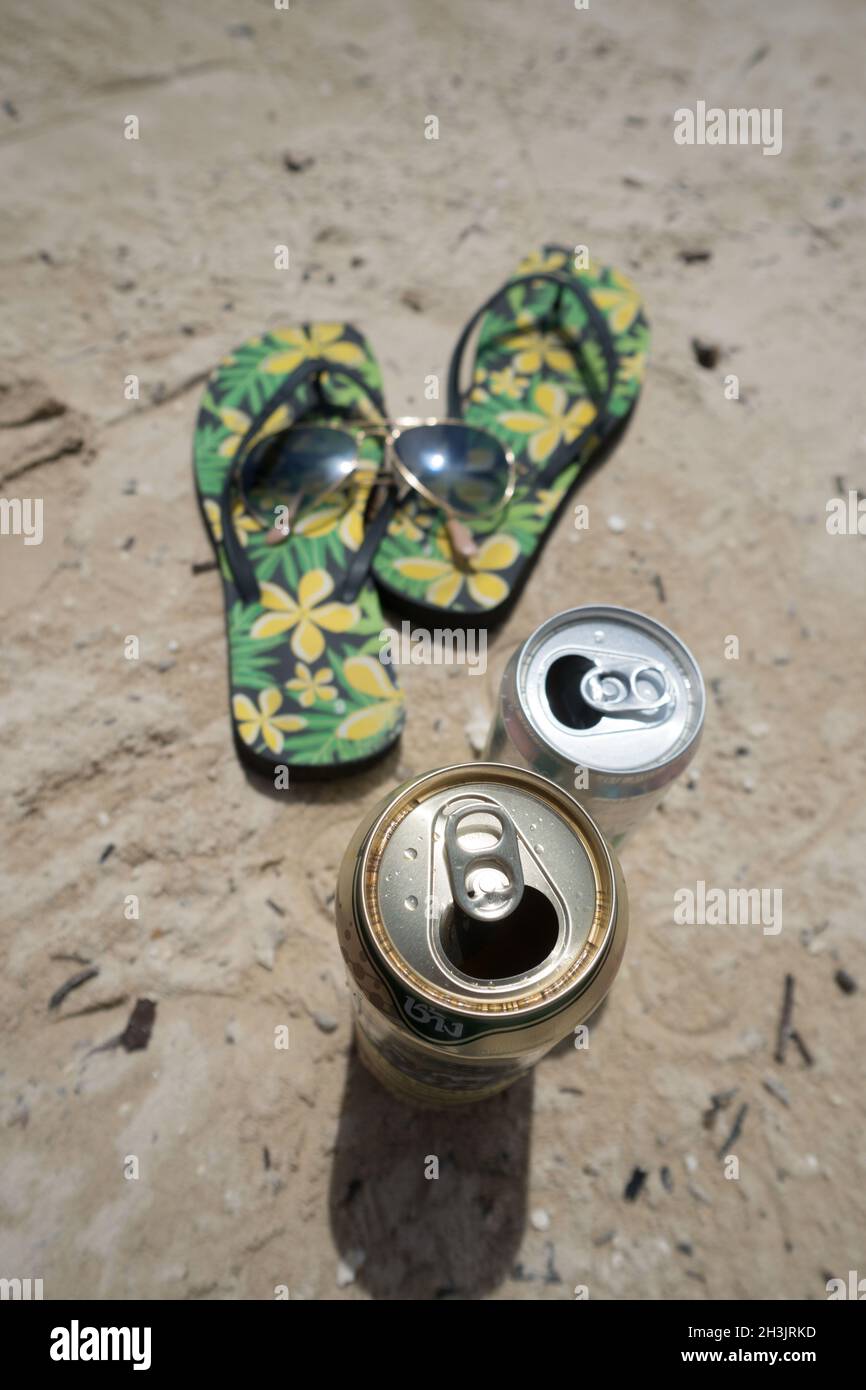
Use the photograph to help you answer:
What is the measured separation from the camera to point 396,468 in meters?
2.00

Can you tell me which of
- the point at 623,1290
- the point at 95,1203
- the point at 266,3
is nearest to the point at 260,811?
the point at 95,1203

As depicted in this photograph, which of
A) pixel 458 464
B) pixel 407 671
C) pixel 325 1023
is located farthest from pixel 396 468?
pixel 325 1023

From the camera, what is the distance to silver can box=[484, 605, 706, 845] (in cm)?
112

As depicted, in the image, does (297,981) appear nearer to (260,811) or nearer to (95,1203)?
(260,811)

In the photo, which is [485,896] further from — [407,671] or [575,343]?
[575,343]

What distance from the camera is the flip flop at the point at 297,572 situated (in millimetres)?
1669

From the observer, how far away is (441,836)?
95 centimetres

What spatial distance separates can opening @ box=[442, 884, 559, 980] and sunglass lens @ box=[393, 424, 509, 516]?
1.22 meters

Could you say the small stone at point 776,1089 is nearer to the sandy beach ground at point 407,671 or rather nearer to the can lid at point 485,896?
the sandy beach ground at point 407,671

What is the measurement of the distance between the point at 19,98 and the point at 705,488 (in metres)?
2.52

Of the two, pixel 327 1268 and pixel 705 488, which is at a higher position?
pixel 705 488

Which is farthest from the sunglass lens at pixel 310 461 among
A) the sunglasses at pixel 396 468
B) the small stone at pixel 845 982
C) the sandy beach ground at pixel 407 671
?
the small stone at pixel 845 982

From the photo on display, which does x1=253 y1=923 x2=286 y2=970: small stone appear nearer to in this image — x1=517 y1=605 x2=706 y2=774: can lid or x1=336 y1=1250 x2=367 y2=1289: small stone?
x1=336 y1=1250 x2=367 y2=1289: small stone

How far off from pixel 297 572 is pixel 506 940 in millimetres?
1121
